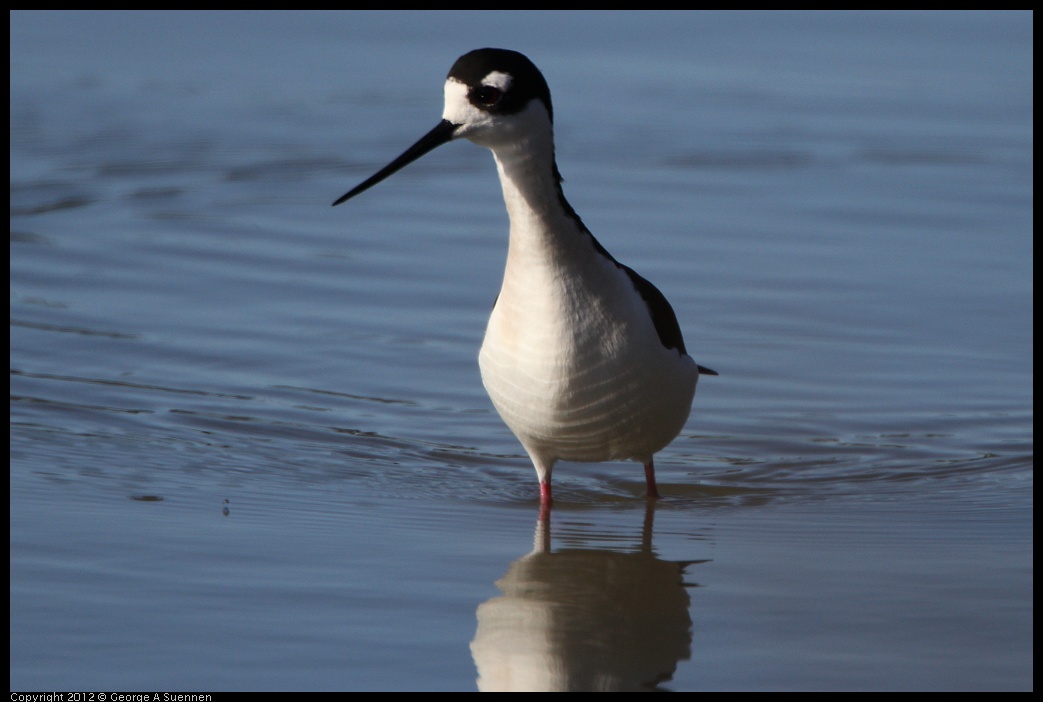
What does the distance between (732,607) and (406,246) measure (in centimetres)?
501

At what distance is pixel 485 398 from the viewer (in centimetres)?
636

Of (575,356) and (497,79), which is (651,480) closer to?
(575,356)

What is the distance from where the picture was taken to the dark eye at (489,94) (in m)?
4.37

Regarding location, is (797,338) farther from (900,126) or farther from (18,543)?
(900,126)

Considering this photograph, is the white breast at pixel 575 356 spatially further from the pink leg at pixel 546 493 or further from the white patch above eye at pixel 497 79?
Answer: the white patch above eye at pixel 497 79

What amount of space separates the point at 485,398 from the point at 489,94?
2.19m

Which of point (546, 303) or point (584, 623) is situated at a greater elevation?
point (546, 303)

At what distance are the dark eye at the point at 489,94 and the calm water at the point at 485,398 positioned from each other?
1317 mm

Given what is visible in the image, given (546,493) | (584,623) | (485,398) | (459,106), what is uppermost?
(459,106)

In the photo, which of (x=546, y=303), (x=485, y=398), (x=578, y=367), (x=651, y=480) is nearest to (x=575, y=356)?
(x=578, y=367)

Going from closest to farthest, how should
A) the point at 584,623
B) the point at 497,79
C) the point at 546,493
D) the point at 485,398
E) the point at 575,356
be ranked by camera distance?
1. the point at 584,623
2. the point at 497,79
3. the point at 575,356
4. the point at 546,493
5. the point at 485,398

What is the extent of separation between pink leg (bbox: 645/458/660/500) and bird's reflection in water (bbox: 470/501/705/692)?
1.49 ft

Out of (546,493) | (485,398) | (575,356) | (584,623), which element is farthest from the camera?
(485,398)

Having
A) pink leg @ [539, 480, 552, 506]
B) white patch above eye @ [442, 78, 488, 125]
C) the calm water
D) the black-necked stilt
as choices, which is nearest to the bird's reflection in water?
the calm water
